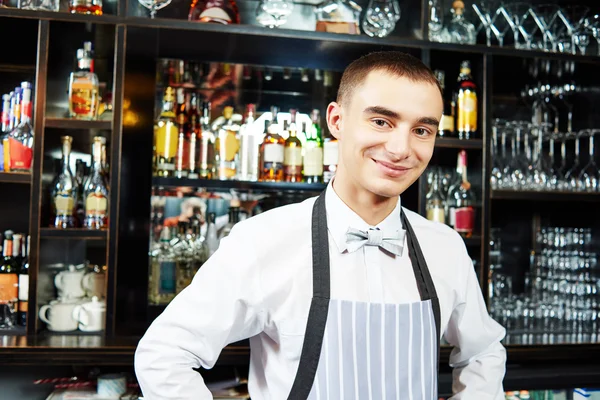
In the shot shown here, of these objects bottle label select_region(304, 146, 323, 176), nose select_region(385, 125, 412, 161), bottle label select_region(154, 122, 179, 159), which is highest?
bottle label select_region(154, 122, 179, 159)

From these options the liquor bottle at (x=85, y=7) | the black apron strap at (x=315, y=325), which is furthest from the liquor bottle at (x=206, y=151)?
the black apron strap at (x=315, y=325)

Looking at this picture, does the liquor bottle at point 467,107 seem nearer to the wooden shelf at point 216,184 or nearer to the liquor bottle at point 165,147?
the wooden shelf at point 216,184

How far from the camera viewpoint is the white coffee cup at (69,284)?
93.7 inches

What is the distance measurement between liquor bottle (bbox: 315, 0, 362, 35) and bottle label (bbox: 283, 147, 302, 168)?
0.48m

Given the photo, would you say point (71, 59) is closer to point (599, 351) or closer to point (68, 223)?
point (68, 223)

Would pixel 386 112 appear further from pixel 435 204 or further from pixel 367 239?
pixel 435 204

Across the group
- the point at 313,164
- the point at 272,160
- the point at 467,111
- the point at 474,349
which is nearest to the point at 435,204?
the point at 467,111

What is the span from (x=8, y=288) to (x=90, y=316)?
31 cm

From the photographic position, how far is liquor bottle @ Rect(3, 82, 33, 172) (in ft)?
7.54

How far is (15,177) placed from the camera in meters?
2.23

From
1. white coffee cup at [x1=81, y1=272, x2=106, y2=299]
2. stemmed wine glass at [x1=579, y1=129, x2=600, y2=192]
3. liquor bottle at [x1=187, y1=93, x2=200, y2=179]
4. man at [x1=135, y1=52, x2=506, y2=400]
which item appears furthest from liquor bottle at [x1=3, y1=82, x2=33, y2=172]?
stemmed wine glass at [x1=579, y1=129, x2=600, y2=192]

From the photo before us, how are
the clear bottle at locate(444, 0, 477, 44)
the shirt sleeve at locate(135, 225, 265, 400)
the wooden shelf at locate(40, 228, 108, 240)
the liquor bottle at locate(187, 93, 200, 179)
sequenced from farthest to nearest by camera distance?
the clear bottle at locate(444, 0, 477, 44) → the liquor bottle at locate(187, 93, 200, 179) → the wooden shelf at locate(40, 228, 108, 240) → the shirt sleeve at locate(135, 225, 265, 400)

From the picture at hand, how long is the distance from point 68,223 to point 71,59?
0.62 meters

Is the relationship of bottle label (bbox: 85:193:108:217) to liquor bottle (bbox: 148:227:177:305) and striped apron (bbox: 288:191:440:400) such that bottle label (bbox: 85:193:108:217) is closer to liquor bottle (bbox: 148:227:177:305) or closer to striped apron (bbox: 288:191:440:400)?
liquor bottle (bbox: 148:227:177:305)
